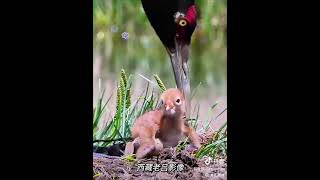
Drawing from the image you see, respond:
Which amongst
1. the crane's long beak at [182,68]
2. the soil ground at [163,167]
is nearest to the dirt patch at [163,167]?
the soil ground at [163,167]

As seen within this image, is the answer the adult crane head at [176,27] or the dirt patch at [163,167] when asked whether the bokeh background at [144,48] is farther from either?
the dirt patch at [163,167]

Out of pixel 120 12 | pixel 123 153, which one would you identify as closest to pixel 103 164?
pixel 123 153

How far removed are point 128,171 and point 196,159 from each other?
0.95ft

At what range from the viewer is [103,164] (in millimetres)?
3115

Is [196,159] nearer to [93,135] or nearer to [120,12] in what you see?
[93,135]

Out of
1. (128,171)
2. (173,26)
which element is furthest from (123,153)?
(173,26)

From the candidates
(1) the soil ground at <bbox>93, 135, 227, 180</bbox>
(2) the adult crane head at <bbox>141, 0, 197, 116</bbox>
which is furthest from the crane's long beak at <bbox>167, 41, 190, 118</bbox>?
(1) the soil ground at <bbox>93, 135, 227, 180</bbox>

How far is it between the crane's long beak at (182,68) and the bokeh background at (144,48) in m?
0.02

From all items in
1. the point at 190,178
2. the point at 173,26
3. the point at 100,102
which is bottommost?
the point at 190,178

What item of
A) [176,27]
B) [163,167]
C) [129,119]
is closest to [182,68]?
[176,27]

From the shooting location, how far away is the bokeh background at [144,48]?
312cm

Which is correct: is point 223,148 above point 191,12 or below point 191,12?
below

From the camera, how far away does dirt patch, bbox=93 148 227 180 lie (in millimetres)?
3105

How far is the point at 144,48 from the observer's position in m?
3.13
